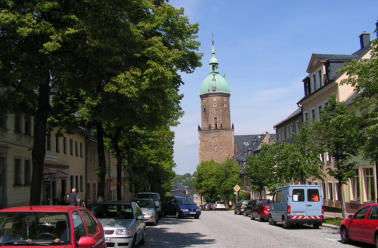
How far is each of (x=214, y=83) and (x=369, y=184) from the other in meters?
98.2

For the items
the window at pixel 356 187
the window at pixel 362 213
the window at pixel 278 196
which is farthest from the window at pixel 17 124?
the window at pixel 356 187

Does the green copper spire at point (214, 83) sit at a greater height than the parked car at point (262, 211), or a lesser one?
greater

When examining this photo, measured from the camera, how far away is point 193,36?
20906mm

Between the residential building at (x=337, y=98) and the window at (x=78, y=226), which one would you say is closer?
the window at (x=78, y=226)

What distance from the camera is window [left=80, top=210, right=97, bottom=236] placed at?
25.5 feet

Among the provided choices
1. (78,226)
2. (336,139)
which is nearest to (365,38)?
(336,139)

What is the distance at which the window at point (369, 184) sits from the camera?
1133 inches

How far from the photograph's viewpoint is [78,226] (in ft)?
23.6

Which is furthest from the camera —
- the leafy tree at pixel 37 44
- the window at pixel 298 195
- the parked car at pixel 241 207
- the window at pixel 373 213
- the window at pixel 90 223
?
the parked car at pixel 241 207

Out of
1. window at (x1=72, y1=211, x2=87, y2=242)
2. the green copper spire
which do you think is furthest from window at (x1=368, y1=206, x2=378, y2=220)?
the green copper spire

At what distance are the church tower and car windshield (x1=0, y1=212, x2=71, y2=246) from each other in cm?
11445

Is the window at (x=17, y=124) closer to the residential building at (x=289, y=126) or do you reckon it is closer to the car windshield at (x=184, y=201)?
the car windshield at (x=184, y=201)

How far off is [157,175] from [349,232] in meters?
37.2

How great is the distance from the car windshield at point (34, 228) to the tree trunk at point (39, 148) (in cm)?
565
